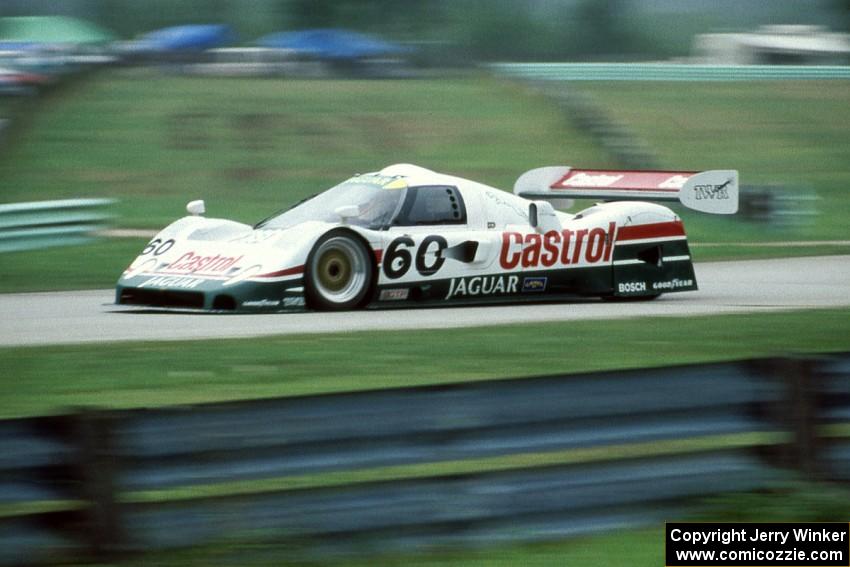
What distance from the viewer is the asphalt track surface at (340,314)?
10099mm

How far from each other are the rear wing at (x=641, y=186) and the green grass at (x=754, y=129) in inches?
343

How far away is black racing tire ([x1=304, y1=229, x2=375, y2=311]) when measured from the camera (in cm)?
1113

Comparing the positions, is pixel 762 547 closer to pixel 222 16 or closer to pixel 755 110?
pixel 755 110

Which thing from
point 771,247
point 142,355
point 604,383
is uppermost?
point 604,383

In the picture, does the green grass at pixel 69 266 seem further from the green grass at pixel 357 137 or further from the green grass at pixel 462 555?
the green grass at pixel 462 555

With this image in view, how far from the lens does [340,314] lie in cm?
→ 1117

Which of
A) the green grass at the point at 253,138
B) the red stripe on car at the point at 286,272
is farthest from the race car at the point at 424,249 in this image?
the green grass at the point at 253,138

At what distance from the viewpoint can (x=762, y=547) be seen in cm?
483

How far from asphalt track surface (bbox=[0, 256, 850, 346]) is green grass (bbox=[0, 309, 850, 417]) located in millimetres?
462

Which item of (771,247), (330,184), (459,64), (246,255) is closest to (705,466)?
(246,255)

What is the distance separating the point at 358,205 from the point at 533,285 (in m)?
1.71

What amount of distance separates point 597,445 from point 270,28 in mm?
74286

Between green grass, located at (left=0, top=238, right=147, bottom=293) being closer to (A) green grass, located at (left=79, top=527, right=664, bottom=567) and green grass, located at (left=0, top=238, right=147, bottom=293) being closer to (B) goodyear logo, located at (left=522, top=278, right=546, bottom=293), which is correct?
(B) goodyear logo, located at (left=522, top=278, right=546, bottom=293)

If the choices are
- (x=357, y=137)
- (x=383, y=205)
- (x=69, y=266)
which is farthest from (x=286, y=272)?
(x=357, y=137)
